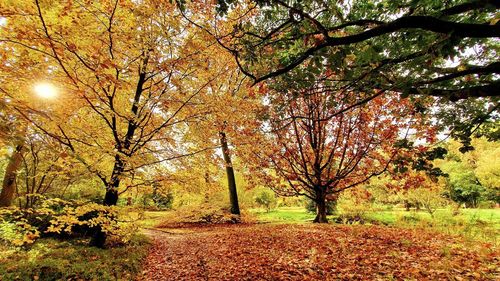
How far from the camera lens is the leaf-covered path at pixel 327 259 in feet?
15.2

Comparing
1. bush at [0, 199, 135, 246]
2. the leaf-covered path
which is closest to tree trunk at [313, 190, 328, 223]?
the leaf-covered path

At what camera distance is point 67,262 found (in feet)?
18.1

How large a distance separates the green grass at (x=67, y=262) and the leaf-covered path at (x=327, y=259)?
0.59 metres

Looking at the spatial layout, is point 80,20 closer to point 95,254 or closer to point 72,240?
point 95,254

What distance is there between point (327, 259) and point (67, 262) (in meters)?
5.67

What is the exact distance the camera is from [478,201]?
31.5m

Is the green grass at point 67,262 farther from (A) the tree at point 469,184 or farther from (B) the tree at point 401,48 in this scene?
(A) the tree at point 469,184

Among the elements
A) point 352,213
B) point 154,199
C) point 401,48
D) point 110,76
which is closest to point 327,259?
point 401,48

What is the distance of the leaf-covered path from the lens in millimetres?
4631

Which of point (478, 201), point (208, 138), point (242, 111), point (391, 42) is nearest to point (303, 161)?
point (242, 111)

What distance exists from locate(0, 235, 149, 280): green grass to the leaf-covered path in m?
0.59

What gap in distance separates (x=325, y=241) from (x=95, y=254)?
604cm

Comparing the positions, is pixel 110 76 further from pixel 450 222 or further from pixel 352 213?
pixel 352 213


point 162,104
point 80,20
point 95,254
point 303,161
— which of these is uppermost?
point 80,20
